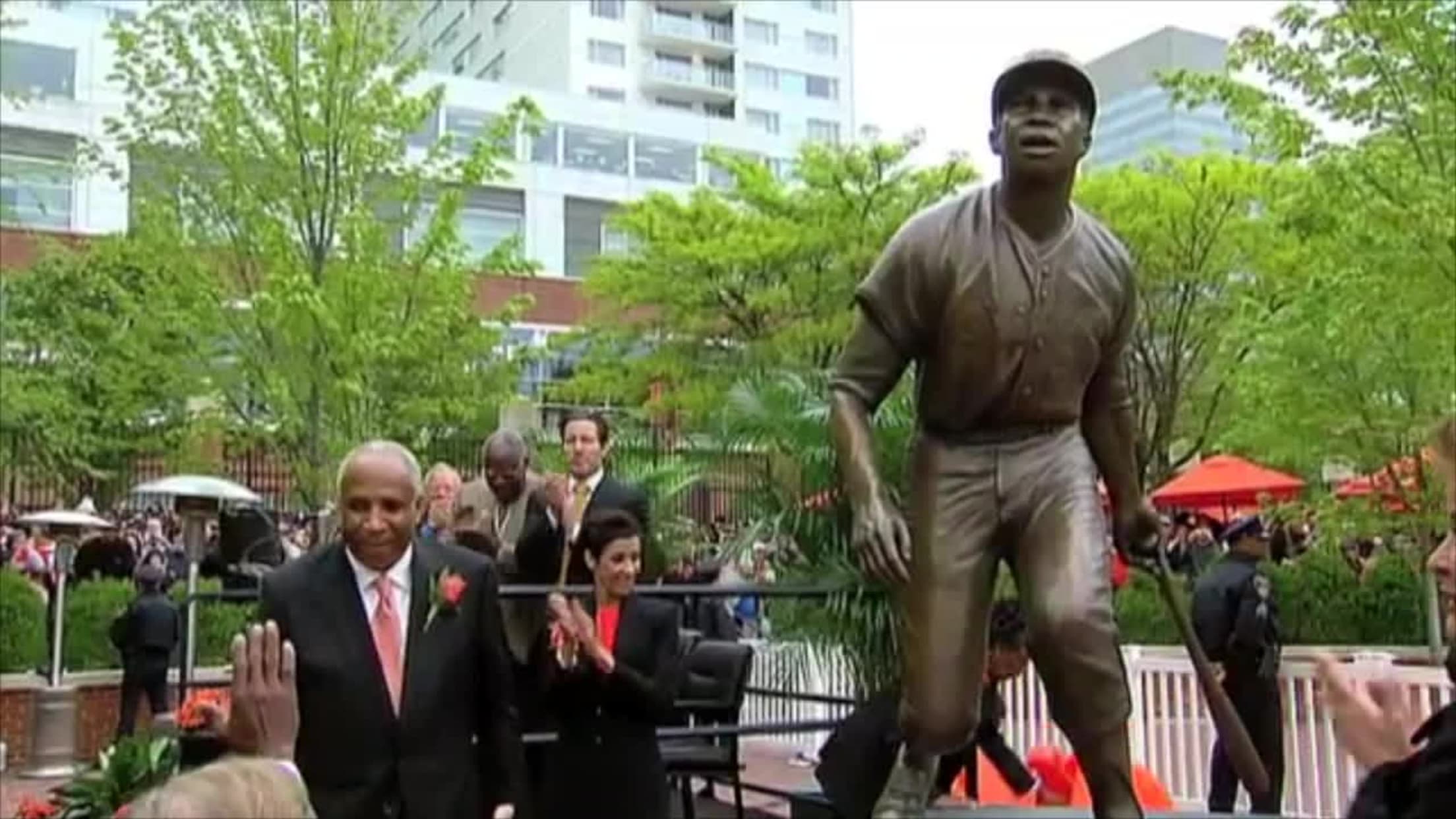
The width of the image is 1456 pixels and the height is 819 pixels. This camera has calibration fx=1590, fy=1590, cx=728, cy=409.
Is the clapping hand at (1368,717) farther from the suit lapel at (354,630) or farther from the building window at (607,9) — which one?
the building window at (607,9)

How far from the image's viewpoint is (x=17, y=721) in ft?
43.7

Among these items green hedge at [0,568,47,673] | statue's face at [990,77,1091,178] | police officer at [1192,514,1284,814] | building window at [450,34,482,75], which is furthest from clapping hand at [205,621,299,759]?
building window at [450,34,482,75]

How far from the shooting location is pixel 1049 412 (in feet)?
13.5

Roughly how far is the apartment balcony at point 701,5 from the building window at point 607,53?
3220mm

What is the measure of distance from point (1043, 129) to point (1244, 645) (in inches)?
230

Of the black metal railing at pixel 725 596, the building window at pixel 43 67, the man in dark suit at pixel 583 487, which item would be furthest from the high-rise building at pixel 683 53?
the man in dark suit at pixel 583 487

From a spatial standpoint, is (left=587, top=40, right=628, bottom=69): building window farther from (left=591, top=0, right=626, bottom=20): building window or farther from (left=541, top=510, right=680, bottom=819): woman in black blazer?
(left=541, top=510, right=680, bottom=819): woman in black blazer

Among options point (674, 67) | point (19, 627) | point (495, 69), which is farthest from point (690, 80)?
point (19, 627)

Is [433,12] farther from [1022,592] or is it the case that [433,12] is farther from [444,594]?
[1022,592]

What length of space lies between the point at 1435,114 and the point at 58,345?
23.1 meters

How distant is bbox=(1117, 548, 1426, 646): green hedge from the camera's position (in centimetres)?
1477

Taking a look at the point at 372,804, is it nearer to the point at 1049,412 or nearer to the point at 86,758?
the point at 1049,412

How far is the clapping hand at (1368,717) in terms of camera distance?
2682 millimetres

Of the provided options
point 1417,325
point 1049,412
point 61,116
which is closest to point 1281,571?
point 1417,325
